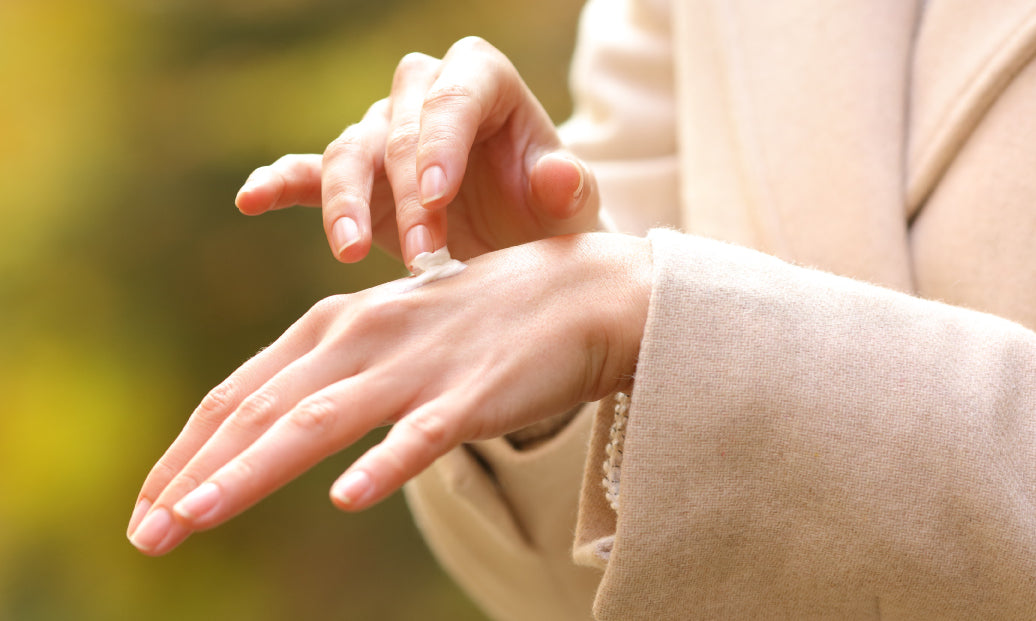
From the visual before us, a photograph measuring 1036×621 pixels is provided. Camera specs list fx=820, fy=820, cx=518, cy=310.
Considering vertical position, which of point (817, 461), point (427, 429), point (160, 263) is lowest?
point (160, 263)

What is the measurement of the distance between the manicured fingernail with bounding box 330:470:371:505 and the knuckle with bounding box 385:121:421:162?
0.82ft

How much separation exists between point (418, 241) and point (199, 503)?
205 millimetres

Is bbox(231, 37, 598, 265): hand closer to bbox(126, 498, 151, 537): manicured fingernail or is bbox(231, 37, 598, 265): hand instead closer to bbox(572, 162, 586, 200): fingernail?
bbox(572, 162, 586, 200): fingernail

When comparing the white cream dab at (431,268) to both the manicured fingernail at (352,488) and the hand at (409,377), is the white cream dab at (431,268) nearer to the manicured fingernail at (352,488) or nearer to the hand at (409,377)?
the hand at (409,377)

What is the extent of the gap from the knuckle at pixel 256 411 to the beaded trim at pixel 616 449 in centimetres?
19

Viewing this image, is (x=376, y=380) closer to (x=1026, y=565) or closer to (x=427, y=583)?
(x=1026, y=565)

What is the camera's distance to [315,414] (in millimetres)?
396

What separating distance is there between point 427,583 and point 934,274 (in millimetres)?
1121

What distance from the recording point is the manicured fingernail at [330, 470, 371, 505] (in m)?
0.36

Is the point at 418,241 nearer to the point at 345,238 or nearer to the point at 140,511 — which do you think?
the point at 345,238

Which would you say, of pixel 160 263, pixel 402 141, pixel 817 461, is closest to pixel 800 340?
pixel 817 461

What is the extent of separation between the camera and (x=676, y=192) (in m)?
0.93

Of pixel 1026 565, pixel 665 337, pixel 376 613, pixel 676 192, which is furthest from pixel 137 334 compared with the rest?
pixel 1026 565

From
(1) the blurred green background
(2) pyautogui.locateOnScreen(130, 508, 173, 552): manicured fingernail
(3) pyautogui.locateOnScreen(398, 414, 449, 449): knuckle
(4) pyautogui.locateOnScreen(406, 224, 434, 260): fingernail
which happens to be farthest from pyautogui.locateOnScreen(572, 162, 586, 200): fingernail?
(1) the blurred green background
